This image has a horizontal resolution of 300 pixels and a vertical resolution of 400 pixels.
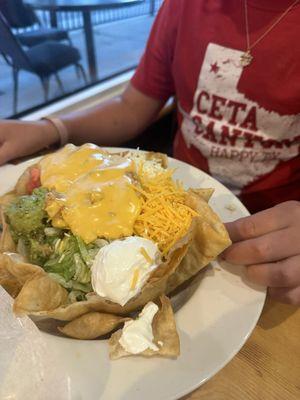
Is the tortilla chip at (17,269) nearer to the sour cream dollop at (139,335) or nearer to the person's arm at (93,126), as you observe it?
the sour cream dollop at (139,335)

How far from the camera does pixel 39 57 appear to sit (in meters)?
2.08

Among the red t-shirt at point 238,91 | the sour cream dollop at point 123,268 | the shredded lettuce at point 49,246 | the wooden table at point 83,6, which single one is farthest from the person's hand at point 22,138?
the wooden table at point 83,6

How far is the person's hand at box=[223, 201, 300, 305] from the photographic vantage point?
0.75 metres

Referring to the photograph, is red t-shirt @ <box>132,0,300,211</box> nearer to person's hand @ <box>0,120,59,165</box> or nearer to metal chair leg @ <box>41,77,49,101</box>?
person's hand @ <box>0,120,59,165</box>

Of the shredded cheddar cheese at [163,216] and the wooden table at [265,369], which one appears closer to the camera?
the wooden table at [265,369]

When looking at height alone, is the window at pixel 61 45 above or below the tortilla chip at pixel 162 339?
above

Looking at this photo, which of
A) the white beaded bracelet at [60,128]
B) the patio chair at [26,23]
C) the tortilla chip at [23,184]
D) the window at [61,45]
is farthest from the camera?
the window at [61,45]

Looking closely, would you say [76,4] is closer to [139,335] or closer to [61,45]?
[61,45]

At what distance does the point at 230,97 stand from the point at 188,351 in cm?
74

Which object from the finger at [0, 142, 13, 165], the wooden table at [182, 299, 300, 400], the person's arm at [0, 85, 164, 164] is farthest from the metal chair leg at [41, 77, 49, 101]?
the wooden table at [182, 299, 300, 400]

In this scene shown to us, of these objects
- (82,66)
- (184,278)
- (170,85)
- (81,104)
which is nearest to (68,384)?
(184,278)

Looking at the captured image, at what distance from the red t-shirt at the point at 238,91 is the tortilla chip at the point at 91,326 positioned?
69 centimetres

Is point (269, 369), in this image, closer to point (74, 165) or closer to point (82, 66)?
point (74, 165)

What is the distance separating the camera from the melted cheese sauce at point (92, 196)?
802 mm
